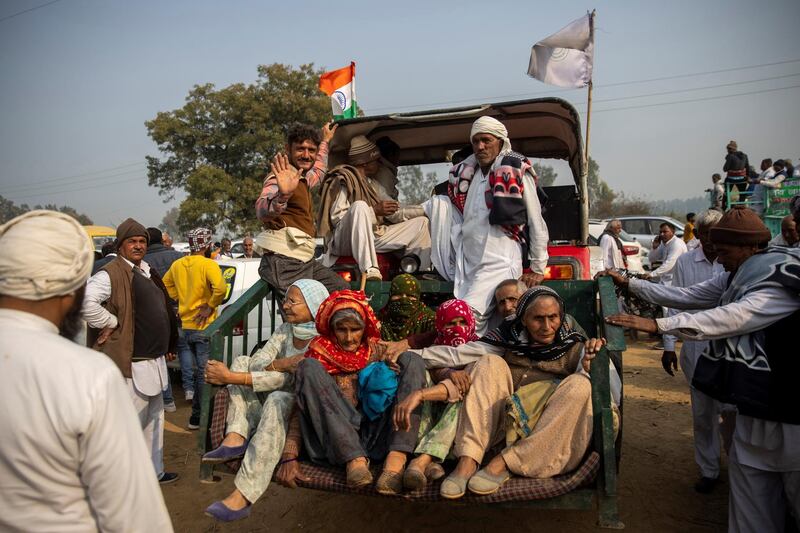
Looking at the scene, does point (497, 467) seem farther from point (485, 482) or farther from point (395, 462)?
point (395, 462)

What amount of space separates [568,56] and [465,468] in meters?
6.18

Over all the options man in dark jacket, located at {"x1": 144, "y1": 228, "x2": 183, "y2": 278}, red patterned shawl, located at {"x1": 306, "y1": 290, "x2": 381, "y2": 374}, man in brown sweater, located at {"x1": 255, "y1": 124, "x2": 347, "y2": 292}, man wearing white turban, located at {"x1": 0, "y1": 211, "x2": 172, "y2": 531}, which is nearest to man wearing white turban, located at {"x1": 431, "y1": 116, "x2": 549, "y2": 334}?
red patterned shawl, located at {"x1": 306, "y1": 290, "x2": 381, "y2": 374}

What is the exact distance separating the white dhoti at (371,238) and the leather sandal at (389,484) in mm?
2186

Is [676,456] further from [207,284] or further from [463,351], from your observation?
[207,284]

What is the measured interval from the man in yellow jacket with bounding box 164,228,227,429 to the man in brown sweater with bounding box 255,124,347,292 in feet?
6.17

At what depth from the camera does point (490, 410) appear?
9.09ft

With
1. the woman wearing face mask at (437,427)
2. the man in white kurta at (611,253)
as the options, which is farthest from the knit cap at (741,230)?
the man in white kurta at (611,253)

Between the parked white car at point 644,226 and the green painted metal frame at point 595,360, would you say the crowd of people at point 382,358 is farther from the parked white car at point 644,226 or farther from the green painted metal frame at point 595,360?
the parked white car at point 644,226

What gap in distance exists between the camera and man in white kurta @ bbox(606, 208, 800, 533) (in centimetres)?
A: 260

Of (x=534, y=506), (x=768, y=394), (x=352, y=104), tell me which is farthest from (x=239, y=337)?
(x=768, y=394)

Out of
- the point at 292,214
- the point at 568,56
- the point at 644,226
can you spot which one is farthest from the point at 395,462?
the point at 644,226

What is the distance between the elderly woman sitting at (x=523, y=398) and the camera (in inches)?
101

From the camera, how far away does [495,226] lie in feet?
13.3

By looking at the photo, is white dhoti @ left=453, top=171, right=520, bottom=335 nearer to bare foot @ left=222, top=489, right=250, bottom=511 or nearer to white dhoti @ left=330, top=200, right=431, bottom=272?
white dhoti @ left=330, top=200, right=431, bottom=272
